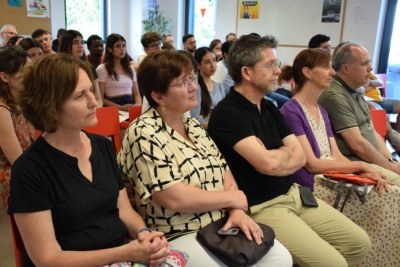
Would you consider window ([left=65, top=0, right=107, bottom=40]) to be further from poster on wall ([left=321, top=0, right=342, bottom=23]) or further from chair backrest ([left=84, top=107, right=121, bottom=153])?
chair backrest ([left=84, top=107, right=121, bottom=153])

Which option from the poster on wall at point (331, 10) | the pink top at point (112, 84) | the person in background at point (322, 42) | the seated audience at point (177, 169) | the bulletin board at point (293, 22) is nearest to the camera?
the seated audience at point (177, 169)

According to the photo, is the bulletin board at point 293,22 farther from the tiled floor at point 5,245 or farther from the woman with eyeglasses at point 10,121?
the tiled floor at point 5,245

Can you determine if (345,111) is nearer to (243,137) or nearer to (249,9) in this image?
(243,137)

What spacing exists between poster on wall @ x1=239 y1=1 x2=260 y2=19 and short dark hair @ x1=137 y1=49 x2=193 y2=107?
5623mm

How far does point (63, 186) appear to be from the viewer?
1200 millimetres

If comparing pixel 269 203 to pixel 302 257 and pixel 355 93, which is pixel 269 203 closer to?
pixel 302 257

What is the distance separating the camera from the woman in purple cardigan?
2.06 metres

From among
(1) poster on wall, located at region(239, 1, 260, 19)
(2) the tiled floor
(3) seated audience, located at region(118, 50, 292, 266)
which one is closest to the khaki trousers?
(3) seated audience, located at region(118, 50, 292, 266)

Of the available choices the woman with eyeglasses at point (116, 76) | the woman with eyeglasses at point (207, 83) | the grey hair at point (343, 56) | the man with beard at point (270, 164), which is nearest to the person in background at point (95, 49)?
the woman with eyeglasses at point (116, 76)

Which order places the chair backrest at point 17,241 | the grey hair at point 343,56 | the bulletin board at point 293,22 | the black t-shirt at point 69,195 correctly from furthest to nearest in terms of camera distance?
the bulletin board at point 293,22
the grey hair at point 343,56
the chair backrest at point 17,241
the black t-shirt at point 69,195

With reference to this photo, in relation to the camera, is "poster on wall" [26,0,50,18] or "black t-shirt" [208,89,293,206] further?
"poster on wall" [26,0,50,18]

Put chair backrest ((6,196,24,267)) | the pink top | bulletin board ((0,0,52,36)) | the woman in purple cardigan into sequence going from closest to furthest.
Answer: chair backrest ((6,196,24,267)) → the woman in purple cardigan → the pink top → bulletin board ((0,0,52,36))

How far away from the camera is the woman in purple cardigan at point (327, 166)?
2.06 metres

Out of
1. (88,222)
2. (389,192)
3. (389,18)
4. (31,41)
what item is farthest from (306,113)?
(389,18)
